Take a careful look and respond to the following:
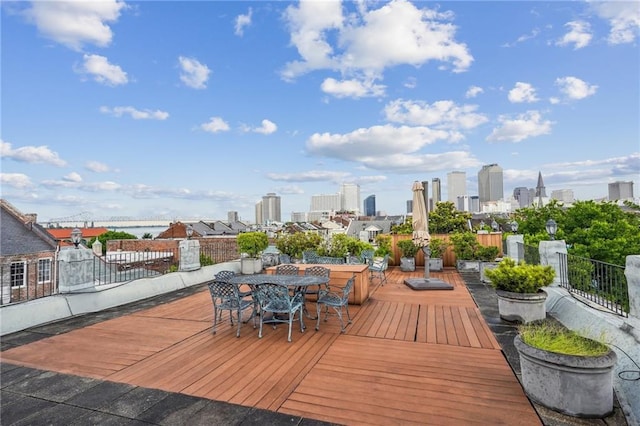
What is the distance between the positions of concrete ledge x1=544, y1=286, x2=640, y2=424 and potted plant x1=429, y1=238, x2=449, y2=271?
5.31 meters

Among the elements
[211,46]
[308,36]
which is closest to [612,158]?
[308,36]

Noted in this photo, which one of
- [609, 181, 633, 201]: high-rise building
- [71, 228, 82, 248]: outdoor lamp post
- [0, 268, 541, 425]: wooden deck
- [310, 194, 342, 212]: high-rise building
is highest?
[310, 194, 342, 212]: high-rise building

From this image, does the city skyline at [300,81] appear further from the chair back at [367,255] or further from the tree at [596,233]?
the tree at [596,233]

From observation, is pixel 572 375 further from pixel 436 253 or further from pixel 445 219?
pixel 445 219

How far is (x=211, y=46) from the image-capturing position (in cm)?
1260

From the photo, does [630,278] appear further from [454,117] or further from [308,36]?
[454,117]

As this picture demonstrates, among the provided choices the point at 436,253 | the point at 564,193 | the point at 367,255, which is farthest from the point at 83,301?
the point at 564,193

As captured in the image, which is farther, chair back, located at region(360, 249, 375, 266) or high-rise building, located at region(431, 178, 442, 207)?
high-rise building, located at region(431, 178, 442, 207)

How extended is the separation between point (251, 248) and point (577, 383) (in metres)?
9.24

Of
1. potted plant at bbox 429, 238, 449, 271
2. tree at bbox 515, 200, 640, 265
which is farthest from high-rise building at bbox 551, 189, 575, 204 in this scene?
potted plant at bbox 429, 238, 449, 271

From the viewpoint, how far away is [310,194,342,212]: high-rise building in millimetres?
152750

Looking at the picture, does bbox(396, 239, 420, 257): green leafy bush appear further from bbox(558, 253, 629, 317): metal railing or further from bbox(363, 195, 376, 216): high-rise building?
bbox(363, 195, 376, 216): high-rise building

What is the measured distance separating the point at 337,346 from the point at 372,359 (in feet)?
1.96

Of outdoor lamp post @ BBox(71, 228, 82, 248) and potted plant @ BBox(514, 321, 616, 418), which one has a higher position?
outdoor lamp post @ BBox(71, 228, 82, 248)
